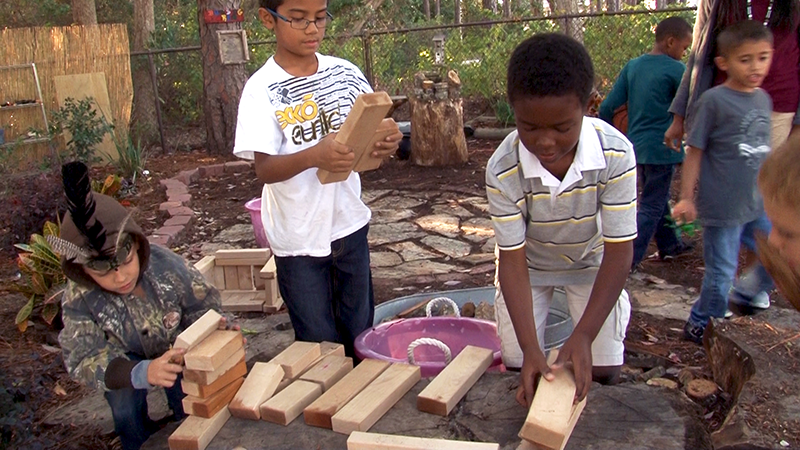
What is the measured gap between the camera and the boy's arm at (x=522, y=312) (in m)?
2.28

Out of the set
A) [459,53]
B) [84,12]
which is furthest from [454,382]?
[84,12]

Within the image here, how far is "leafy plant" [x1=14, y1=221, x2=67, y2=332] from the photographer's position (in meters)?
4.39

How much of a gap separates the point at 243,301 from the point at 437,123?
4.10 metres

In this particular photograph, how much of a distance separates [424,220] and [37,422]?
367 centimetres

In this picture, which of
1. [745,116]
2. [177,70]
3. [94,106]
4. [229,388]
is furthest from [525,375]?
[177,70]

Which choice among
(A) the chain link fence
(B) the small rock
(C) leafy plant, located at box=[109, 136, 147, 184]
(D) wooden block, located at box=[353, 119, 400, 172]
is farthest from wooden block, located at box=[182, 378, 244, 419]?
(A) the chain link fence

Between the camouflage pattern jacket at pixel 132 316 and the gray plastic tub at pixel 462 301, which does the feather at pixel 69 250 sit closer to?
the camouflage pattern jacket at pixel 132 316

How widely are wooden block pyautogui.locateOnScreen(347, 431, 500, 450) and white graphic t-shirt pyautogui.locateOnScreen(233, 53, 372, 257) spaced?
0.95 meters

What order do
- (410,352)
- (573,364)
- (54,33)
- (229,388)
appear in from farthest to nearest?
(54,33)
(410,352)
(229,388)
(573,364)

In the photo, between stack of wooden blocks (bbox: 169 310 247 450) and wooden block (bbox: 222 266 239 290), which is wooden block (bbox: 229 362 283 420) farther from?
wooden block (bbox: 222 266 239 290)

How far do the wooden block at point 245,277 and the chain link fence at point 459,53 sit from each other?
480 centimetres

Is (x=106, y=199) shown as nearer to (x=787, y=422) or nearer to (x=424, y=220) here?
(x=787, y=422)

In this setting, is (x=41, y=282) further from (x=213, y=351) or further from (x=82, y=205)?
(x=213, y=351)

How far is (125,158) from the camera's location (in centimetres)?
806
